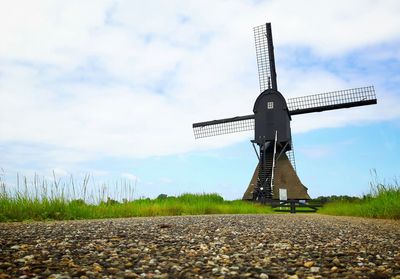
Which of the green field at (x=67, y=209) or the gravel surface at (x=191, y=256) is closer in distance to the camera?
the gravel surface at (x=191, y=256)

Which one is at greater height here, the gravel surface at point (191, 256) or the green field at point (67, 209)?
the green field at point (67, 209)

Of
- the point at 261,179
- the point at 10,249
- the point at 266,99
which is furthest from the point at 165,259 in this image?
the point at 266,99

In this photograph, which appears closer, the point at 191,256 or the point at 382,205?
the point at 191,256

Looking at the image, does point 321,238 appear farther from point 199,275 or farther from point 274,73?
point 274,73

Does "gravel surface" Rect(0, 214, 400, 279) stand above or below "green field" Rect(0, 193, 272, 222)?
below

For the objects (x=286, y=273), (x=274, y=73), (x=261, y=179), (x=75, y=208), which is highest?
(x=274, y=73)

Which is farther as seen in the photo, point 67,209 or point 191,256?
point 67,209

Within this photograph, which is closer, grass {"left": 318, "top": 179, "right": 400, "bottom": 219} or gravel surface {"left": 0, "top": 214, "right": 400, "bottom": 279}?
gravel surface {"left": 0, "top": 214, "right": 400, "bottom": 279}

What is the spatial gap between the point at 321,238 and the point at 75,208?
816 cm

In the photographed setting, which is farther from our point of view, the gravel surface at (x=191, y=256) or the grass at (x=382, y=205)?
the grass at (x=382, y=205)

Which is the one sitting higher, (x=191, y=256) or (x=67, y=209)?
(x=67, y=209)

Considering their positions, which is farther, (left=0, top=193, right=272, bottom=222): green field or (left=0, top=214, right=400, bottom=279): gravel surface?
(left=0, top=193, right=272, bottom=222): green field

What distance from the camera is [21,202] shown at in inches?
429

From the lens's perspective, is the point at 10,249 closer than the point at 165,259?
No
